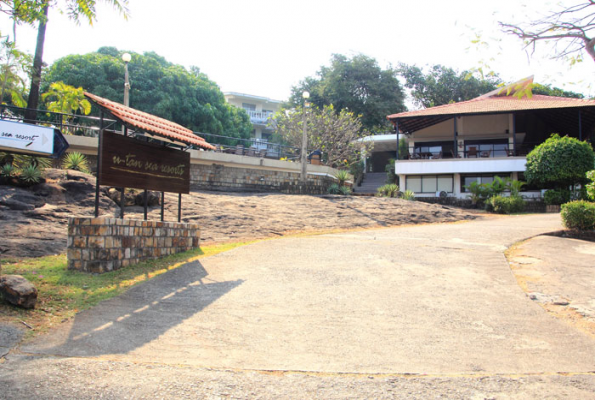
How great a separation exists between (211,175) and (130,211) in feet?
25.7

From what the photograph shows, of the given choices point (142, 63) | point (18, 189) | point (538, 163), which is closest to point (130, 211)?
point (18, 189)

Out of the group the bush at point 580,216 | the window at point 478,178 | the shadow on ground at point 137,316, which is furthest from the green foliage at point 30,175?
the window at point 478,178

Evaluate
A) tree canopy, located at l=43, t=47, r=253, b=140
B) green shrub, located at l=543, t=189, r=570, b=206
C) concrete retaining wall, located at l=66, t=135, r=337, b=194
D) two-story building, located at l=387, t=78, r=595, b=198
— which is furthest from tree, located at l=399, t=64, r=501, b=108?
concrete retaining wall, located at l=66, t=135, r=337, b=194

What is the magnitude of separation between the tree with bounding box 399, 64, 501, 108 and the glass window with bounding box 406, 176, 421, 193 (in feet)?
57.3

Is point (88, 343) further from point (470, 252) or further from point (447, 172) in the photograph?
point (447, 172)

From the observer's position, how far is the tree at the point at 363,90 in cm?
4016

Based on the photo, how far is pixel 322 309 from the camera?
6.32 metres

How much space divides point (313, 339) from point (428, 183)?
25341 mm

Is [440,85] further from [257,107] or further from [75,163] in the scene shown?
[75,163]

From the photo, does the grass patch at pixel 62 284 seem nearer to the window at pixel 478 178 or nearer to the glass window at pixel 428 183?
the glass window at pixel 428 183

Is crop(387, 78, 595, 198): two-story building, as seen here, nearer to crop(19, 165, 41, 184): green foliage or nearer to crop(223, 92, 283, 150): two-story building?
crop(223, 92, 283, 150): two-story building

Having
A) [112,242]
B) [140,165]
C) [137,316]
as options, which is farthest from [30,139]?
[137,316]

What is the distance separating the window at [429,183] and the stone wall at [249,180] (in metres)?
8.29

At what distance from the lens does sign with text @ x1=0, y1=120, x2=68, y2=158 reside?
40.1 feet
